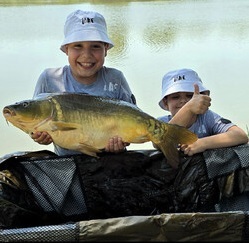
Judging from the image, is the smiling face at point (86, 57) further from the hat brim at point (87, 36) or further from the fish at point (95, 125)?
the fish at point (95, 125)

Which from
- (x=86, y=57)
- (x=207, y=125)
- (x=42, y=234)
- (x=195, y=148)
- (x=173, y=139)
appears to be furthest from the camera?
(x=207, y=125)

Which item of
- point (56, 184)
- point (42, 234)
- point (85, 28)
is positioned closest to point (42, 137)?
point (56, 184)

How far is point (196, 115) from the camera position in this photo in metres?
1.70

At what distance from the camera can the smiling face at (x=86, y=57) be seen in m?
1.70

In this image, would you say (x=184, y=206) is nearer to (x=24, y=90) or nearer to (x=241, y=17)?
(x=24, y=90)

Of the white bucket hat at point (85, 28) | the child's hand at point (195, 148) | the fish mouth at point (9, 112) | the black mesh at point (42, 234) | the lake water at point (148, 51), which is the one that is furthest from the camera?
the lake water at point (148, 51)

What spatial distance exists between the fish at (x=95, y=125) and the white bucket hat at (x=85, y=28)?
12.3 inches

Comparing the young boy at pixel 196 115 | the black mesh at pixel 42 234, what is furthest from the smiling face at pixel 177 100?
the black mesh at pixel 42 234

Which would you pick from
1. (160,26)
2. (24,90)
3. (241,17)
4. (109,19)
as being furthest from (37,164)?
(241,17)

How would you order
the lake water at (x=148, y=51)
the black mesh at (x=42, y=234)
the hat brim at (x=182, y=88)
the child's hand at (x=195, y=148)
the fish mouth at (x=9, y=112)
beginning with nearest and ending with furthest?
the black mesh at (x=42, y=234)
the fish mouth at (x=9, y=112)
the child's hand at (x=195, y=148)
the hat brim at (x=182, y=88)
the lake water at (x=148, y=51)

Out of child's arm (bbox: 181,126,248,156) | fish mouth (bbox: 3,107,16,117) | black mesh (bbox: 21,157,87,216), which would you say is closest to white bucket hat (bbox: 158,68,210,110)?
child's arm (bbox: 181,126,248,156)

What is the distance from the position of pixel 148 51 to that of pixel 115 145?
143 inches

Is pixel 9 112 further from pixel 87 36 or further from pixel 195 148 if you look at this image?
pixel 195 148

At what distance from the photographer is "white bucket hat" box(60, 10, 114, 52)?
1.68m
